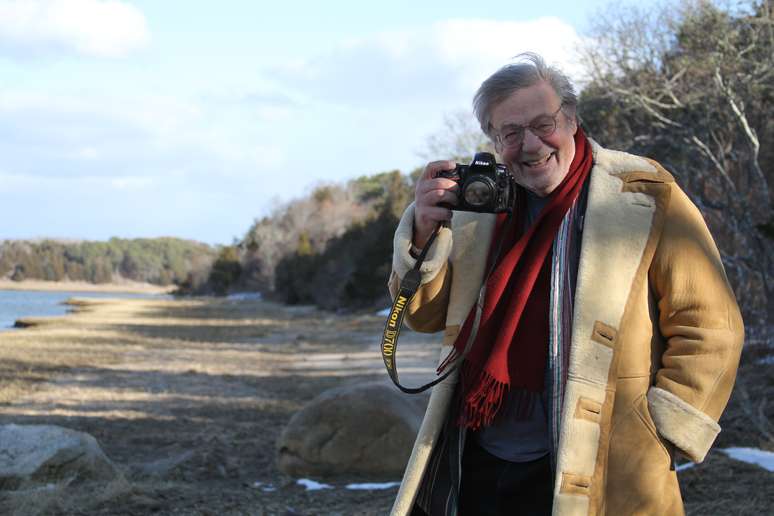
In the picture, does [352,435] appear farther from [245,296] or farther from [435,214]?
[245,296]

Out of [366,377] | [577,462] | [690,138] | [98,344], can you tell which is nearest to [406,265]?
[577,462]

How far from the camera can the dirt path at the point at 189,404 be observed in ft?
20.9

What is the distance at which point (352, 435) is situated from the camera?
24.5 feet

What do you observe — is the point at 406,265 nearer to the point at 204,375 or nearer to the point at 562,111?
the point at 562,111

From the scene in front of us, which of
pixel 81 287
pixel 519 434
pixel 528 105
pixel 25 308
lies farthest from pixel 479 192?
pixel 81 287

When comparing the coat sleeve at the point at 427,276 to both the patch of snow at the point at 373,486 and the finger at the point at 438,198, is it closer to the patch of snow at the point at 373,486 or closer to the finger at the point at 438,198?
the finger at the point at 438,198

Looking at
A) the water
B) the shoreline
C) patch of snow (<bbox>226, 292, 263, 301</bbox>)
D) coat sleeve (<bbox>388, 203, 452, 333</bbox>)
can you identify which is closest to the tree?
coat sleeve (<bbox>388, 203, 452, 333</bbox>)

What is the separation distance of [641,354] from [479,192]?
59 centimetres

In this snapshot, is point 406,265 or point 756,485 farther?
point 756,485

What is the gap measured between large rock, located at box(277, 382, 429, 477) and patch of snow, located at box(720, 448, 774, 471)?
248cm

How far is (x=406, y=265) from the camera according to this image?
2.52 metres

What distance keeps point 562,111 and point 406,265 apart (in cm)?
60

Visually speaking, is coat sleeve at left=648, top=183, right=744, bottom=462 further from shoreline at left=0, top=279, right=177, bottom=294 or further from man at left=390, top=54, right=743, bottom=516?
shoreline at left=0, top=279, right=177, bottom=294

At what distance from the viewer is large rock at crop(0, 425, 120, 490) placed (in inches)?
239
